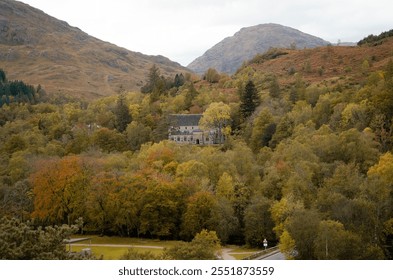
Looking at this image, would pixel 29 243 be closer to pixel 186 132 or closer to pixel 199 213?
pixel 199 213

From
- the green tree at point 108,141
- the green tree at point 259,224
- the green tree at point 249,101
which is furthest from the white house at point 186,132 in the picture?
the green tree at point 259,224

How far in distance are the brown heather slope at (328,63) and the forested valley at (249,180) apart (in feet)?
59.9

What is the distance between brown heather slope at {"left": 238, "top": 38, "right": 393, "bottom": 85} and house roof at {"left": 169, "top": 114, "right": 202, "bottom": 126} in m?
26.5

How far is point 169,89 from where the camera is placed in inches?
4446

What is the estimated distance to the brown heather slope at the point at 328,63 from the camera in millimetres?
94938

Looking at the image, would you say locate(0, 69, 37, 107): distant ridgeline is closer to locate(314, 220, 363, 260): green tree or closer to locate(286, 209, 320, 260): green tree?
locate(286, 209, 320, 260): green tree

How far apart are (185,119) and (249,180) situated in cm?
3211

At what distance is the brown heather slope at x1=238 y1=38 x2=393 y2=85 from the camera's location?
94.9 meters

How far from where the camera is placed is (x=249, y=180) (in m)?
54.0

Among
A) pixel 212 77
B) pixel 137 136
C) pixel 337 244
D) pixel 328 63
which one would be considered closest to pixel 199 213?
pixel 337 244

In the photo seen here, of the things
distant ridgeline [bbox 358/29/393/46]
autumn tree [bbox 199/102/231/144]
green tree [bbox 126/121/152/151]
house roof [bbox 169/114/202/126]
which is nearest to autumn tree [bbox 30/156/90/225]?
green tree [bbox 126/121/152/151]
